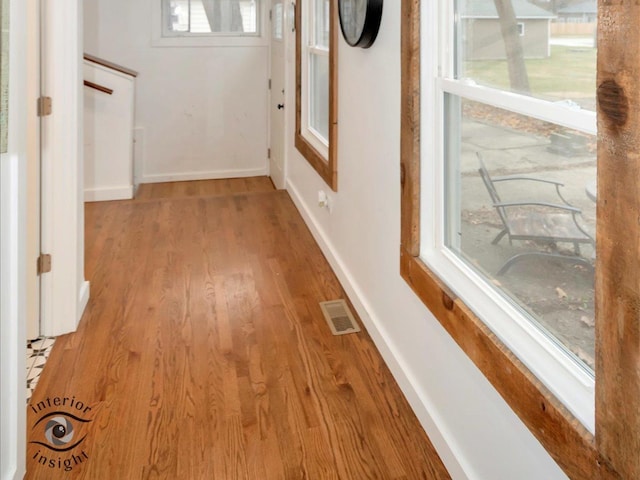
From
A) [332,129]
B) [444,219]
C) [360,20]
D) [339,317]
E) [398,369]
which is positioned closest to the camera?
[444,219]

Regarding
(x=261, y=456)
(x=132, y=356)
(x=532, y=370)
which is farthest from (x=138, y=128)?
(x=532, y=370)

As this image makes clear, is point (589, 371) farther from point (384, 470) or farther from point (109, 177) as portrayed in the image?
point (109, 177)

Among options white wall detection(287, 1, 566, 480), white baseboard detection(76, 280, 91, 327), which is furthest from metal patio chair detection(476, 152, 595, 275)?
white baseboard detection(76, 280, 91, 327)

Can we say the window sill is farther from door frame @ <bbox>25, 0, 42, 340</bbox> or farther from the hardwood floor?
door frame @ <bbox>25, 0, 42, 340</bbox>

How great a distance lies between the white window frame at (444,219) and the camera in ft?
3.38

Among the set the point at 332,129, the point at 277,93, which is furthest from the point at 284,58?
the point at 332,129

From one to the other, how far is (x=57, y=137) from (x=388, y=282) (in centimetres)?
148

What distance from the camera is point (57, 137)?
2205mm

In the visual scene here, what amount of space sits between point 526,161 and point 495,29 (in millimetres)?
343

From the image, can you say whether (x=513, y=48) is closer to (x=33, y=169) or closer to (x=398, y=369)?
(x=398, y=369)

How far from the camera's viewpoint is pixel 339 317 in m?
2.49

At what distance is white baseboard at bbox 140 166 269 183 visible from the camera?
5.42 m

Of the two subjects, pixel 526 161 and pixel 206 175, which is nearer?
pixel 526 161

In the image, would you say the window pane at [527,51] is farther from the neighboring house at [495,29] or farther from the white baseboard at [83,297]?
the white baseboard at [83,297]
